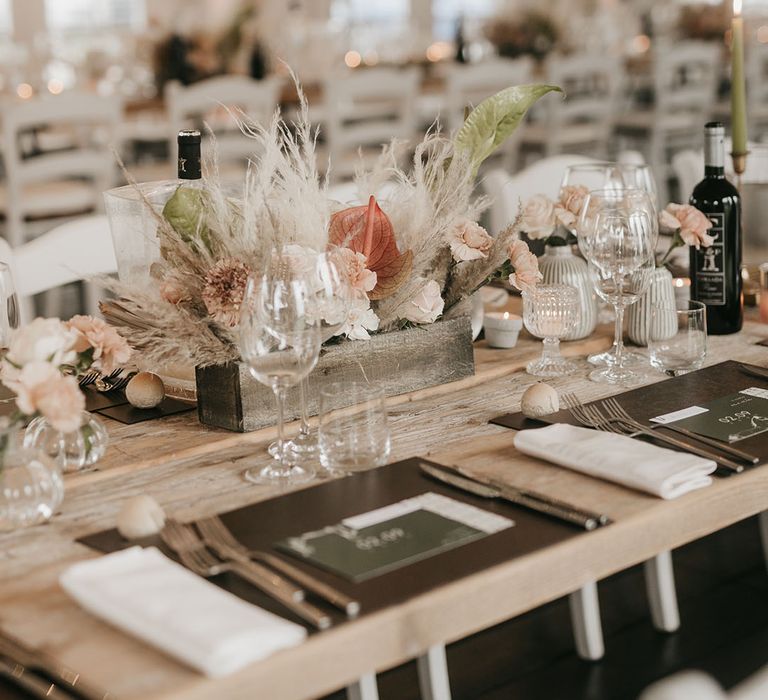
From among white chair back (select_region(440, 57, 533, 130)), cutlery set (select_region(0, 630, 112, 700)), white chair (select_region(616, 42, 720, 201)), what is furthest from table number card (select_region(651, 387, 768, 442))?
white chair (select_region(616, 42, 720, 201))

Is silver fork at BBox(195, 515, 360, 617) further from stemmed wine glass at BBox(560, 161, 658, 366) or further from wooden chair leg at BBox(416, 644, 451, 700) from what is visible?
stemmed wine glass at BBox(560, 161, 658, 366)

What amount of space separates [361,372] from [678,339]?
459 mm

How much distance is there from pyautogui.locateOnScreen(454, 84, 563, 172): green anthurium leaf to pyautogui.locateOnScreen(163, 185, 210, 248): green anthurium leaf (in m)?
0.39

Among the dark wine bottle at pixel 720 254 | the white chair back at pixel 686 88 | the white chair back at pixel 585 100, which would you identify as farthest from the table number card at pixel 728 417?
the white chair back at pixel 686 88

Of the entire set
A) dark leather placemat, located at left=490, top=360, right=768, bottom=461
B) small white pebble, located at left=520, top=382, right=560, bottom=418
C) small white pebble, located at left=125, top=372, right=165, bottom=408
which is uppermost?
small white pebble, located at left=125, top=372, right=165, bottom=408

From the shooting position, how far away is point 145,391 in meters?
1.53

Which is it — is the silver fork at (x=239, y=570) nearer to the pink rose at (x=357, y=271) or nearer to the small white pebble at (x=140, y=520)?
the small white pebble at (x=140, y=520)

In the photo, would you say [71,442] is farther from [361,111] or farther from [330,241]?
[361,111]

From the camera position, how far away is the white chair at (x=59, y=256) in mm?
2133

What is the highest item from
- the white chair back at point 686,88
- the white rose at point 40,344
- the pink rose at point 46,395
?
the white chair back at point 686,88

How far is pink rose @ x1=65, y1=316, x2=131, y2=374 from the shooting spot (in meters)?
1.32

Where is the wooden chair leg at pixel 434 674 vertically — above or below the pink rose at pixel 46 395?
below

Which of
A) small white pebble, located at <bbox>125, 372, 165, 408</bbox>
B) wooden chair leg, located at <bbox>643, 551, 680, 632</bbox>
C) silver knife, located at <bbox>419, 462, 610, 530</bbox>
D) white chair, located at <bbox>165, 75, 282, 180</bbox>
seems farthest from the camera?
white chair, located at <bbox>165, 75, 282, 180</bbox>

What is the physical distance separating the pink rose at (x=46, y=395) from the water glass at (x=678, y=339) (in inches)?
32.6
